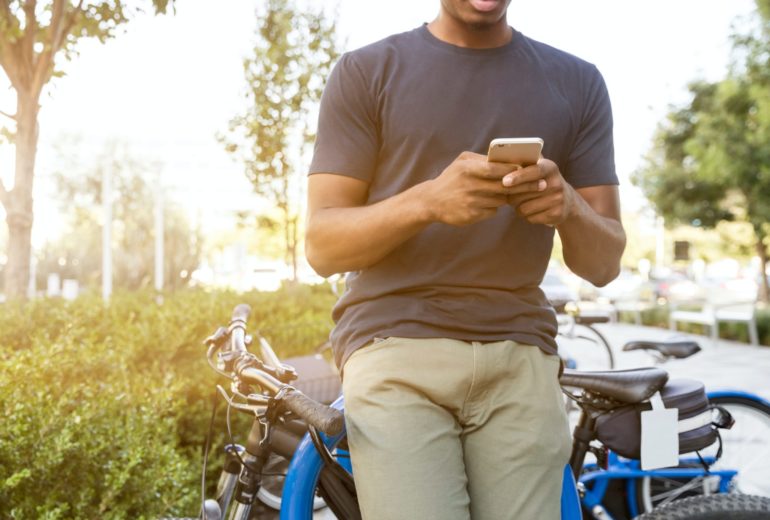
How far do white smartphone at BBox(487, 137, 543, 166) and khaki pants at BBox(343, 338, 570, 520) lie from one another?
0.43 m

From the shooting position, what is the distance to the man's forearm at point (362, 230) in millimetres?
1538

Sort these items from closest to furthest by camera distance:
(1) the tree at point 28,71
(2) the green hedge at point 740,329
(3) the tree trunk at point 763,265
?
(1) the tree at point 28,71, (2) the green hedge at point 740,329, (3) the tree trunk at point 763,265

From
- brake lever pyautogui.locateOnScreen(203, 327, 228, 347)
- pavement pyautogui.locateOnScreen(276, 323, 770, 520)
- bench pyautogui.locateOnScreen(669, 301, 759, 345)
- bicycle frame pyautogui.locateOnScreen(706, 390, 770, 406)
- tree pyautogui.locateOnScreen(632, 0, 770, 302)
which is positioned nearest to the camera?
brake lever pyautogui.locateOnScreen(203, 327, 228, 347)

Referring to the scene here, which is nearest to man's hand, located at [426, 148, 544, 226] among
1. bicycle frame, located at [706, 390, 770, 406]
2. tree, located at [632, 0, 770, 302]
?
bicycle frame, located at [706, 390, 770, 406]

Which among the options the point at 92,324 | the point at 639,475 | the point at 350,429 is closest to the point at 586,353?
the point at 92,324

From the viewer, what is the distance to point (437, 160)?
67.5 inches

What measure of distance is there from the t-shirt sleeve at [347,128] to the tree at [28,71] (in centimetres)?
439

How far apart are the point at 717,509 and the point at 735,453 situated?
70.3 inches

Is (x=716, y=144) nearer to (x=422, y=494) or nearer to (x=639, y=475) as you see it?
(x=639, y=475)

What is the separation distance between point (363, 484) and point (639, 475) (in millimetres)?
2097

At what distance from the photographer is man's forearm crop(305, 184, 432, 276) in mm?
1538

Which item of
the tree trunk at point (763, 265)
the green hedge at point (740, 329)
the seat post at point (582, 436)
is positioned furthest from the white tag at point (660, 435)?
the tree trunk at point (763, 265)

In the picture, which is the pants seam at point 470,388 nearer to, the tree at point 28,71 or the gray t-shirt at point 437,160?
the gray t-shirt at point 437,160

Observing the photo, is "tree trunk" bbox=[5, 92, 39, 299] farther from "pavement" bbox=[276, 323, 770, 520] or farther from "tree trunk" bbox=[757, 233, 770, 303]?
"tree trunk" bbox=[757, 233, 770, 303]
